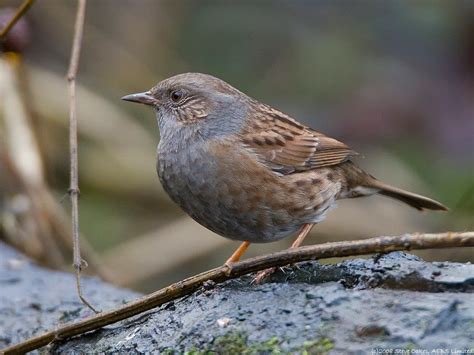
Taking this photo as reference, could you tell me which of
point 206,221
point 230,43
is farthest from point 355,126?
point 206,221

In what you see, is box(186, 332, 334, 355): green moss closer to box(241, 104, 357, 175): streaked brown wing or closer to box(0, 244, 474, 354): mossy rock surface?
box(0, 244, 474, 354): mossy rock surface

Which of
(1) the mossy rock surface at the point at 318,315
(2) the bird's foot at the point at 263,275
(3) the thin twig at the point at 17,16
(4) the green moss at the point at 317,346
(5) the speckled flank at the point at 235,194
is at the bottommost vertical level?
(4) the green moss at the point at 317,346

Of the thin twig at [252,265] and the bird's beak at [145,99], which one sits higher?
the bird's beak at [145,99]

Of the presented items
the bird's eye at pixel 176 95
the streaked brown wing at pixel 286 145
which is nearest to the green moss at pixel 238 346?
the streaked brown wing at pixel 286 145

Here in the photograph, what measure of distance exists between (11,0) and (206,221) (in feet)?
15.5

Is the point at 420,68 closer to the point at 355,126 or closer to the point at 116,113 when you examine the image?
the point at 355,126

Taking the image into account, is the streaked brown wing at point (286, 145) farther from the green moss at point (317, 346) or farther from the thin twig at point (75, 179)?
the green moss at point (317, 346)

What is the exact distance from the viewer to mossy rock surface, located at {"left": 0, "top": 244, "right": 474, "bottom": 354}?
281cm

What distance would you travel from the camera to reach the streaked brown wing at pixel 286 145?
437 centimetres

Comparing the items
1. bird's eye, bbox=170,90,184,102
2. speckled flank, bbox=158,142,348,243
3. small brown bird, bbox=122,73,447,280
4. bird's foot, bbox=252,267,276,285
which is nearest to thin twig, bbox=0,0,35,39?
small brown bird, bbox=122,73,447,280

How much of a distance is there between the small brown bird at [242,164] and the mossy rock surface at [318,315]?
54cm

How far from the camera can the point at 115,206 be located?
7582 millimetres

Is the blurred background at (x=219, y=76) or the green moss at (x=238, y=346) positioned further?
the blurred background at (x=219, y=76)

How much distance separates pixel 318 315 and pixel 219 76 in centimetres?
554
